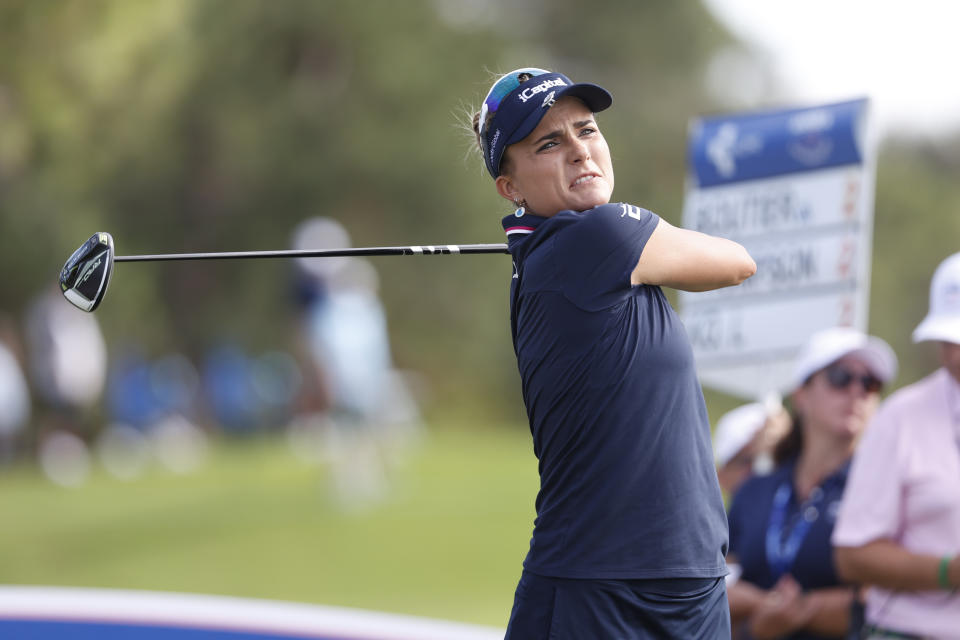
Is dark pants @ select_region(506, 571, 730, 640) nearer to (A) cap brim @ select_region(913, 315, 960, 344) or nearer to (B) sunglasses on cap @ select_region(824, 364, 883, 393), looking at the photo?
(A) cap brim @ select_region(913, 315, 960, 344)

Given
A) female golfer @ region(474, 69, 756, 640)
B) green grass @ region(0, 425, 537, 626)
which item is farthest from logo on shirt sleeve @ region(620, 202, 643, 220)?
green grass @ region(0, 425, 537, 626)

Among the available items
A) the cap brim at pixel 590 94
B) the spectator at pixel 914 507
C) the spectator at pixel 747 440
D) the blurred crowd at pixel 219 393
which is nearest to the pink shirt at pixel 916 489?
the spectator at pixel 914 507

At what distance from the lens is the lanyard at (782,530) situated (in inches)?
173

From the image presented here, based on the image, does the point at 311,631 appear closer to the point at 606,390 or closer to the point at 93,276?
the point at 93,276

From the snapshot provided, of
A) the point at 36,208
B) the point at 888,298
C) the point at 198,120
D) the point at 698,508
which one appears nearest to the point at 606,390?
the point at 698,508

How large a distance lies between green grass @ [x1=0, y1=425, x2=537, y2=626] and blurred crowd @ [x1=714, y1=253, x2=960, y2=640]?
4.69 m

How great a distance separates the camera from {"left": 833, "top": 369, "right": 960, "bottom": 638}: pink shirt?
12.4 feet

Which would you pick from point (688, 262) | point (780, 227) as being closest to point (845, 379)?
point (780, 227)

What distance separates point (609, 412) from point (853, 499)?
140 centimetres

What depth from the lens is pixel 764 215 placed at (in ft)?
17.7

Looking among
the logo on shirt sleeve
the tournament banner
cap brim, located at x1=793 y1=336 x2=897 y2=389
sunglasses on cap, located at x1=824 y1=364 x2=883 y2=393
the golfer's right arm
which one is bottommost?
the tournament banner

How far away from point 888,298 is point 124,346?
66.6ft

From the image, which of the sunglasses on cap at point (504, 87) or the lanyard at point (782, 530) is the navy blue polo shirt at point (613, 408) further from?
the lanyard at point (782, 530)

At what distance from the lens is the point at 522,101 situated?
9.66 feet
